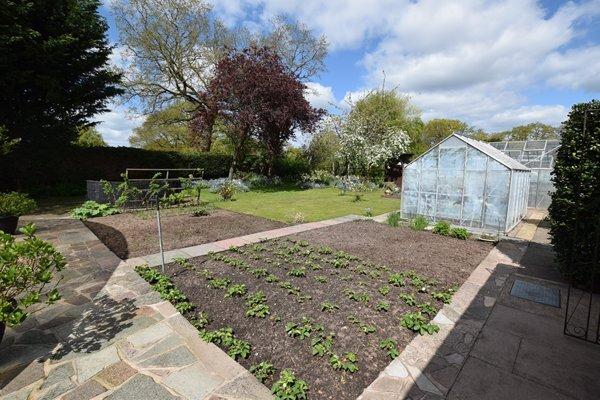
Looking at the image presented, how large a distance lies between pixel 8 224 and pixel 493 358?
10.5 m

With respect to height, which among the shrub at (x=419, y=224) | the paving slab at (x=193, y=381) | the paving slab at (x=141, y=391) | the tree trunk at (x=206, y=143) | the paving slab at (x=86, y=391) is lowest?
the paving slab at (x=193, y=381)

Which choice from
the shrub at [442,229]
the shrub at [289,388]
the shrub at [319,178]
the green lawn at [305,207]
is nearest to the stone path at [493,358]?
the shrub at [289,388]

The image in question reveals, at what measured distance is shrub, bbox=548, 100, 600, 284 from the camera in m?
5.10

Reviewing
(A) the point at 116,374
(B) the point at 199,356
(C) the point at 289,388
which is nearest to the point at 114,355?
(A) the point at 116,374

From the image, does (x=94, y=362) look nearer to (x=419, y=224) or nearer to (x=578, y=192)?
(x=578, y=192)

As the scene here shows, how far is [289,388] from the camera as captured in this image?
9.34ft

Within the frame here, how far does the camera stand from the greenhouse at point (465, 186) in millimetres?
9430

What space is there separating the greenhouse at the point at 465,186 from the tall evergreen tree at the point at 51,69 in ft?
52.4

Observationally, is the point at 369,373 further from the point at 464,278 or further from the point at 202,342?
the point at 464,278

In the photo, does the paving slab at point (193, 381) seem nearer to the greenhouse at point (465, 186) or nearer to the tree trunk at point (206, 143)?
the greenhouse at point (465, 186)

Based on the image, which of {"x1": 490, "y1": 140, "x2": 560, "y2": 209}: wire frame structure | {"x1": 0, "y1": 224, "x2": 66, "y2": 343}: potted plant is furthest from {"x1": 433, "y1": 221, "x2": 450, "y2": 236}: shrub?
{"x1": 490, "y1": 140, "x2": 560, "y2": 209}: wire frame structure

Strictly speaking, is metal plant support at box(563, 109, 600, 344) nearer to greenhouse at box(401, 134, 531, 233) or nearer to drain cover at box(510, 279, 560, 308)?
drain cover at box(510, 279, 560, 308)

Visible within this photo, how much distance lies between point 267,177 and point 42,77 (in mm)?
15347

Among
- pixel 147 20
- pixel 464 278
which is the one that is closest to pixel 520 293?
pixel 464 278
